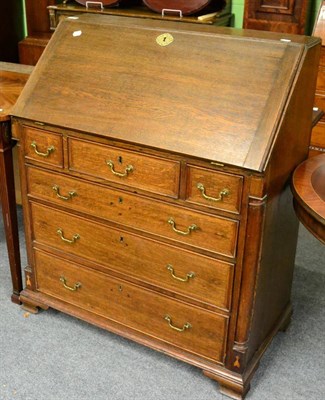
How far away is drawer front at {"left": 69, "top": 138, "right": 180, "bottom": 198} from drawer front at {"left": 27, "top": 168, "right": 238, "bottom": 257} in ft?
0.18

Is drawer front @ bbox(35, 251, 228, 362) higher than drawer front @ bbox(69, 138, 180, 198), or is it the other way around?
drawer front @ bbox(69, 138, 180, 198)

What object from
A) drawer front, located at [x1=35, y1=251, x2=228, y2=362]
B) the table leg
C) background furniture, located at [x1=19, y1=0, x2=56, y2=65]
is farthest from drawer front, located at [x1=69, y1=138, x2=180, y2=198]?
background furniture, located at [x1=19, y1=0, x2=56, y2=65]

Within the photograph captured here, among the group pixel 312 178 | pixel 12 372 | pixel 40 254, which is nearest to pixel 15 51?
pixel 40 254

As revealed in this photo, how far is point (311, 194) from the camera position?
5.43 ft

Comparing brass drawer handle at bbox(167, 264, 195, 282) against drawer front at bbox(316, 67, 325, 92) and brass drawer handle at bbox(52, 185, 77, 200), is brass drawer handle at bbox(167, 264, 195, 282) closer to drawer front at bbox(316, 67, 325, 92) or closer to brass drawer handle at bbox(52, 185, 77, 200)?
brass drawer handle at bbox(52, 185, 77, 200)

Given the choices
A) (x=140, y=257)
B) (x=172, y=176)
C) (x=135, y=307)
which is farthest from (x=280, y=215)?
(x=135, y=307)

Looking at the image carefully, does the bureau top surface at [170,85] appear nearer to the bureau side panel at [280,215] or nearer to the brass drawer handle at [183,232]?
the bureau side panel at [280,215]

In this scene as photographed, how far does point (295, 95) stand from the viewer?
1.73m

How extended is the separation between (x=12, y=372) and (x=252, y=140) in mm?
1286

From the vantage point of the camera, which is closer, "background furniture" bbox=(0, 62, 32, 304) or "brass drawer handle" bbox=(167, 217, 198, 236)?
"brass drawer handle" bbox=(167, 217, 198, 236)

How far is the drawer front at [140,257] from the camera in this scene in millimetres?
1913

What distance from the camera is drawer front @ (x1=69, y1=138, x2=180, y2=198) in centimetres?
184

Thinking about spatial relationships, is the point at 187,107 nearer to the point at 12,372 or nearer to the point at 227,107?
the point at 227,107

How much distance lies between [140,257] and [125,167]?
0.36 meters
